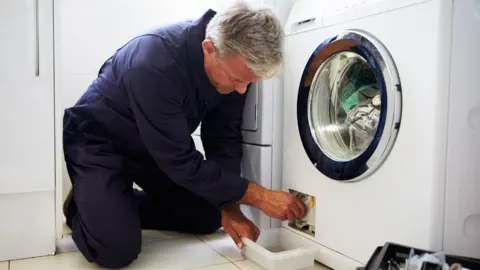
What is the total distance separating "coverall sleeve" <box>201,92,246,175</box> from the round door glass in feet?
0.90

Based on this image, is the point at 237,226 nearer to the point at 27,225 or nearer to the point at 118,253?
the point at 118,253

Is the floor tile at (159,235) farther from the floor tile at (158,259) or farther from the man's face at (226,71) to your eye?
the man's face at (226,71)

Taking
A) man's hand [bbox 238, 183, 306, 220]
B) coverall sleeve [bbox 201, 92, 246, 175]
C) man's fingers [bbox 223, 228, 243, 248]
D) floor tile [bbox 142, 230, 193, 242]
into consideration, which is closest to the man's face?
coverall sleeve [bbox 201, 92, 246, 175]

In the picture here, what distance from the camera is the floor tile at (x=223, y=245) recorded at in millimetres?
1380

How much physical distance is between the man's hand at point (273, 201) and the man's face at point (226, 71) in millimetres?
312

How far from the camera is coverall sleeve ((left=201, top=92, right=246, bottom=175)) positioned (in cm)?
146

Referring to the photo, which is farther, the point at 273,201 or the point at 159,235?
the point at 159,235

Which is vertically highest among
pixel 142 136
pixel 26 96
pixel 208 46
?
pixel 208 46

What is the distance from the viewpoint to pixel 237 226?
1.37m

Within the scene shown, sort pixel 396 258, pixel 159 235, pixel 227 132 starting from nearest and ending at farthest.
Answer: pixel 396 258 < pixel 227 132 < pixel 159 235

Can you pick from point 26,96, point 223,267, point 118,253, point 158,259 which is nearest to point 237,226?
point 223,267

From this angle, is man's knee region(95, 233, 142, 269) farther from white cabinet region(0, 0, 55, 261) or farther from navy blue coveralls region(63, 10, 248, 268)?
white cabinet region(0, 0, 55, 261)

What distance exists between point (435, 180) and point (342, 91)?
418 millimetres

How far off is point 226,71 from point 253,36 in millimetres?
136
